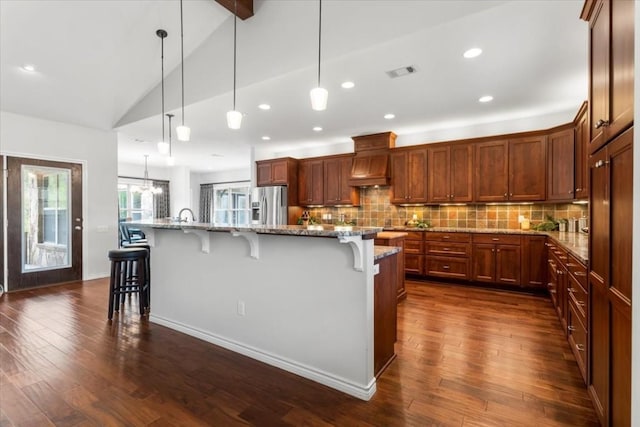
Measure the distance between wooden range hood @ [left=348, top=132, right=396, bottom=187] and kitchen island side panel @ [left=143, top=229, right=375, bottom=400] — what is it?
3.65m

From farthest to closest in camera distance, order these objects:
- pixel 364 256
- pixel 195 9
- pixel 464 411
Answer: pixel 195 9 → pixel 364 256 → pixel 464 411

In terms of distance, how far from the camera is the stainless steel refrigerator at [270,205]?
666 centimetres

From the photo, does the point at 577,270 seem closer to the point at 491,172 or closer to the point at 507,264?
the point at 507,264

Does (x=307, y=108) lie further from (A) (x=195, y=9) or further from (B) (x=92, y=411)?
(B) (x=92, y=411)

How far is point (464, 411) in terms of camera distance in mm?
1862

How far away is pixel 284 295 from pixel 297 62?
2.32 meters

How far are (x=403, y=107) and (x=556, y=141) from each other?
2.22 m

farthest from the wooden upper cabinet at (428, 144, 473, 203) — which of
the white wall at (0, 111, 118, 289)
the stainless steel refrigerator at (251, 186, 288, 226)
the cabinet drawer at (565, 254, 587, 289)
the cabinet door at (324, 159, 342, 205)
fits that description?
the white wall at (0, 111, 118, 289)

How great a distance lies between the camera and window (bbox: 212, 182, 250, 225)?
9914 mm

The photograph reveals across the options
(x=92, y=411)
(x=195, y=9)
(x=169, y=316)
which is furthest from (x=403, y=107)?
(x=92, y=411)

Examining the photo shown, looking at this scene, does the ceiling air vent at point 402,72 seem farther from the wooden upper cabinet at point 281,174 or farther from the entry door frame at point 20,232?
the entry door frame at point 20,232

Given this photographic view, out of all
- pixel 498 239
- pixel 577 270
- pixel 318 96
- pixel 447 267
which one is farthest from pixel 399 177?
pixel 318 96

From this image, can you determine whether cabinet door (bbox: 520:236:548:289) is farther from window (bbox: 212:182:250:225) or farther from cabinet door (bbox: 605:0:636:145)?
window (bbox: 212:182:250:225)

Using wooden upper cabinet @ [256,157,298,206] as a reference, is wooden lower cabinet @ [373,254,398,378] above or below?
below
